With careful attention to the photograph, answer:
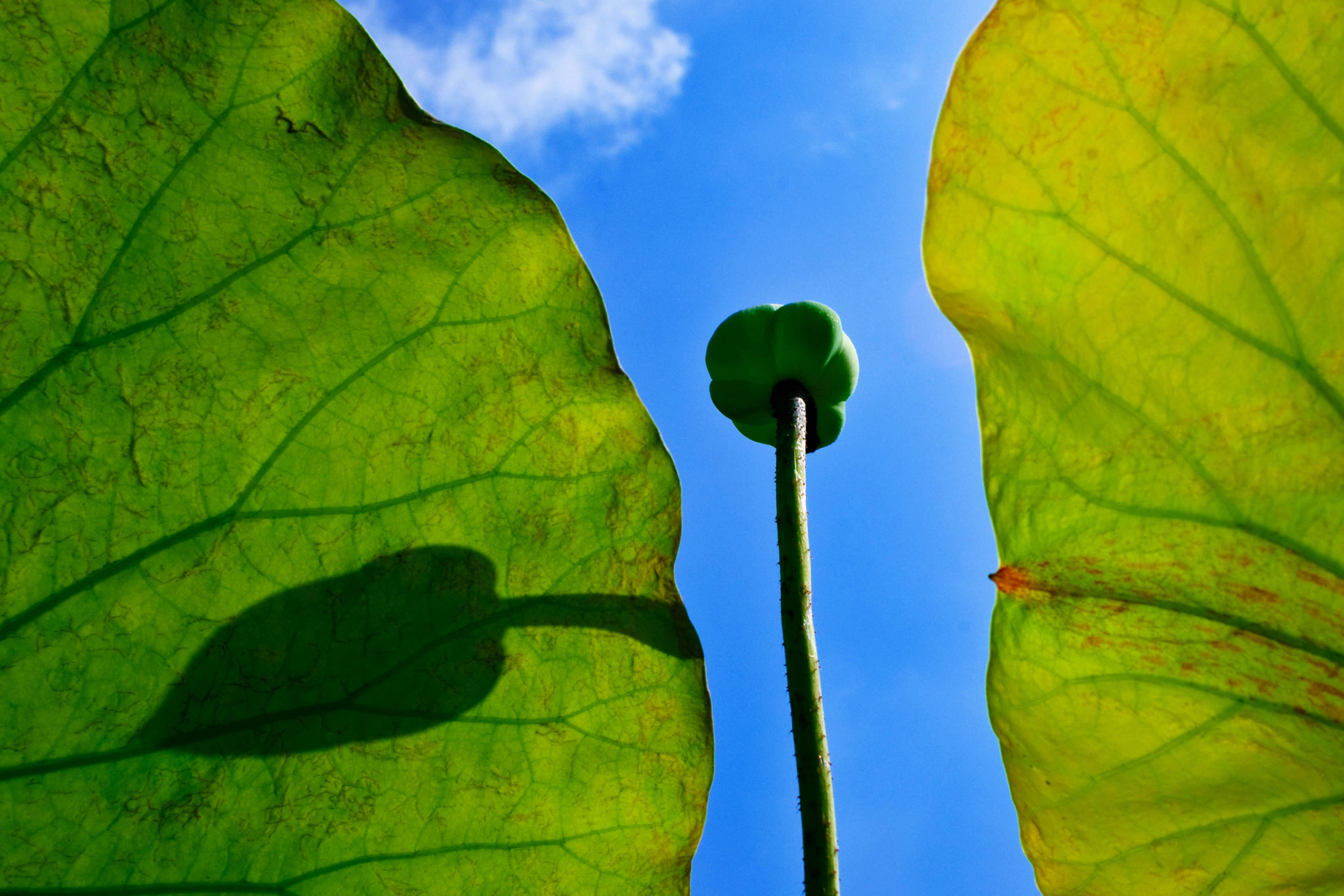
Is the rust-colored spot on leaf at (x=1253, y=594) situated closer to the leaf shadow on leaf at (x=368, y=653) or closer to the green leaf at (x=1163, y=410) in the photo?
the green leaf at (x=1163, y=410)

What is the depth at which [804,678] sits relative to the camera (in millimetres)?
824

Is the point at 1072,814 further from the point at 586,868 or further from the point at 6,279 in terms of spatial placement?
the point at 6,279

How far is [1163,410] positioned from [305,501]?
69 centimetres

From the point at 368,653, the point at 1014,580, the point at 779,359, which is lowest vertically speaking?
the point at 368,653

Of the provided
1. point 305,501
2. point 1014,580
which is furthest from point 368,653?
point 1014,580

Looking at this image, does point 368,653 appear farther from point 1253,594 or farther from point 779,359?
point 1253,594

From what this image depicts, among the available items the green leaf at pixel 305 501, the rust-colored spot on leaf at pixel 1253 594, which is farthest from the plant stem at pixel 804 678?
the rust-colored spot on leaf at pixel 1253 594

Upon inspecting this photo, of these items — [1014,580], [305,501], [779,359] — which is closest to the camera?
[305,501]

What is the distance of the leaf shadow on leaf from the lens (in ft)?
2.13

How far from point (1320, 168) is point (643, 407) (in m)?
→ 0.53

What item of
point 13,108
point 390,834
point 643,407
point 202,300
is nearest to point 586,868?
point 390,834

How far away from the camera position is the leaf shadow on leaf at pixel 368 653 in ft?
2.13

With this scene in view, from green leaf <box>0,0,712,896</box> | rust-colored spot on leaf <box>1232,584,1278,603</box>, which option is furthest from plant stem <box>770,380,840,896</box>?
rust-colored spot on leaf <box>1232,584,1278,603</box>

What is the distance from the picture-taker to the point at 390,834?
71cm
